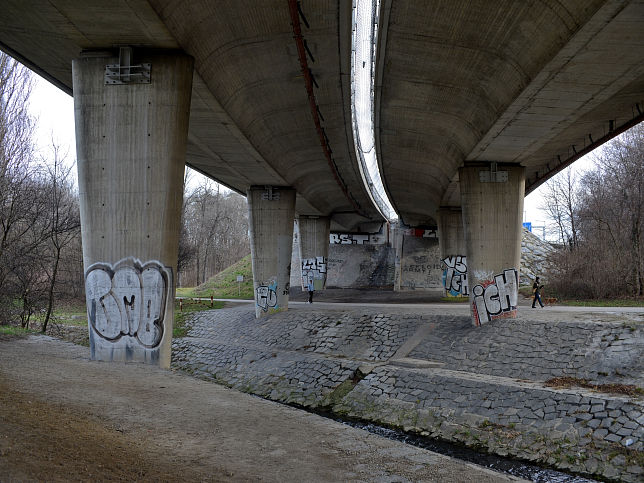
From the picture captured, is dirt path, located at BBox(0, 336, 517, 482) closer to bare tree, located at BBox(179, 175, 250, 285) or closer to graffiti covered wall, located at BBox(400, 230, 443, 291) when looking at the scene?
graffiti covered wall, located at BBox(400, 230, 443, 291)

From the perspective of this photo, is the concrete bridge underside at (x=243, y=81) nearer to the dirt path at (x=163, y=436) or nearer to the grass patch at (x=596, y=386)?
the dirt path at (x=163, y=436)

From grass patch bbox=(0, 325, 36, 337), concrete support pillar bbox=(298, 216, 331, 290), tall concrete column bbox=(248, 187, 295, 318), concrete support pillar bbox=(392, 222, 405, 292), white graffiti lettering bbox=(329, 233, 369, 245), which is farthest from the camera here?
white graffiti lettering bbox=(329, 233, 369, 245)

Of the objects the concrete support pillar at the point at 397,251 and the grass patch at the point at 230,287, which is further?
the concrete support pillar at the point at 397,251

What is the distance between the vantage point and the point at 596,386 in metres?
15.0

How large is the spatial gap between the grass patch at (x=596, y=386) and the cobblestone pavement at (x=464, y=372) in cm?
25

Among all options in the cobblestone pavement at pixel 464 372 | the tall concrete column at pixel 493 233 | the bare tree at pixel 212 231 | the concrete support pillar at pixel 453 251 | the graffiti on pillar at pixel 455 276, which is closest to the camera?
the cobblestone pavement at pixel 464 372

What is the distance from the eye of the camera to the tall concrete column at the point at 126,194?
13.7m

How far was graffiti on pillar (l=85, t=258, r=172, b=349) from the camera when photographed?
13.7m

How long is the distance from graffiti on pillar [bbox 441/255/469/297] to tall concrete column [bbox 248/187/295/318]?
52.5 feet

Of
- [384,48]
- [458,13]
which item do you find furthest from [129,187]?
[458,13]

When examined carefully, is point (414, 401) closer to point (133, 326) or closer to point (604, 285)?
point (133, 326)

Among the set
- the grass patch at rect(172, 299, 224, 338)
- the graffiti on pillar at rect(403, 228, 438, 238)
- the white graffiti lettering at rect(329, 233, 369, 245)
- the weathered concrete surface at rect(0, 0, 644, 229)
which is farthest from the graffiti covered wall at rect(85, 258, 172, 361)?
the white graffiti lettering at rect(329, 233, 369, 245)

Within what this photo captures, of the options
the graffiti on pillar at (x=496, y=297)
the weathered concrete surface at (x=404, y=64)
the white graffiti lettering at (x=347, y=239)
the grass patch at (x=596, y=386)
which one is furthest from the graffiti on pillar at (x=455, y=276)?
the grass patch at (x=596, y=386)

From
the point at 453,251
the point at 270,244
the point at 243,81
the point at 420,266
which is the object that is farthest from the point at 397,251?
the point at 243,81
